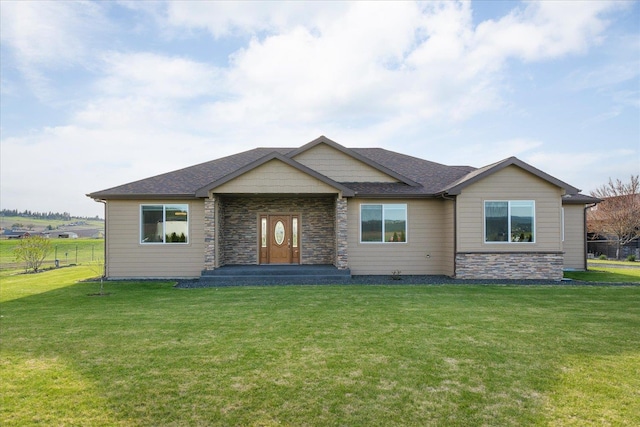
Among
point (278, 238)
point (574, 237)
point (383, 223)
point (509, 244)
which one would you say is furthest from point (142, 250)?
point (574, 237)

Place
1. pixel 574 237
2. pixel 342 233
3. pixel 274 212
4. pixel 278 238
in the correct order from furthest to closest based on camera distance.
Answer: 1. pixel 574 237
2. pixel 278 238
3. pixel 274 212
4. pixel 342 233

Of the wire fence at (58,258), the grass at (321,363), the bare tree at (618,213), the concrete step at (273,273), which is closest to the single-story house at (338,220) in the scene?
the concrete step at (273,273)

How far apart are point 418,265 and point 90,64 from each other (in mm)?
14505

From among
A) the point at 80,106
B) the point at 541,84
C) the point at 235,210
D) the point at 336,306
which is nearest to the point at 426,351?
the point at 336,306

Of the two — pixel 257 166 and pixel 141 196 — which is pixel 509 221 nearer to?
pixel 257 166

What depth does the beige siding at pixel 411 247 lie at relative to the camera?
47.1 feet

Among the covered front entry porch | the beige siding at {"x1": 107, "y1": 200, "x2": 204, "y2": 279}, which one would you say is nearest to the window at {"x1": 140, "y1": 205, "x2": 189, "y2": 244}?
the beige siding at {"x1": 107, "y1": 200, "x2": 204, "y2": 279}

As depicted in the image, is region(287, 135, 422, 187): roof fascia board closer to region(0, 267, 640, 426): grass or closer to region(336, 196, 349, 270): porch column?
region(336, 196, 349, 270): porch column

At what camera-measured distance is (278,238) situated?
51.0 feet

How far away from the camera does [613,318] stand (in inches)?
292

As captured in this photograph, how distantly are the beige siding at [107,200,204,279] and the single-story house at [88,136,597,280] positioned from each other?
0.12ft

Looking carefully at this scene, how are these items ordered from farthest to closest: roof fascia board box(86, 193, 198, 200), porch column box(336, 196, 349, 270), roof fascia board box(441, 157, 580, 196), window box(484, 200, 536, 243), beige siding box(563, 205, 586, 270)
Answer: beige siding box(563, 205, 586, 270) < porch column box(336, 196, 349, 270) < roof fascia board box(86, 193, 198, 200) < window box(484, 200, 536, 243) < roof fascia board box(441, 157, 580, 196)

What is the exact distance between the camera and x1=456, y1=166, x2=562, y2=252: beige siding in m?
13.3

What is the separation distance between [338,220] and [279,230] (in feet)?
9.31
